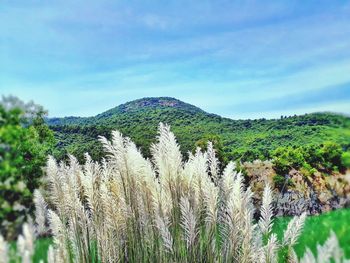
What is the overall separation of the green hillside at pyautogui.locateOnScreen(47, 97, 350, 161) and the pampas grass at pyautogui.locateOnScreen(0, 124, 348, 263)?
19.6 feet

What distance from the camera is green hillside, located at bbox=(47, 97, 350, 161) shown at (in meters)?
11.0

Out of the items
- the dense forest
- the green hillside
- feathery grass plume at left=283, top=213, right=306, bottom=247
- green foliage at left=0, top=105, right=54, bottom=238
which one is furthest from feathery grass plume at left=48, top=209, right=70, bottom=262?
the green hillside

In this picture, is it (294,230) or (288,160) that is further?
(288,160)

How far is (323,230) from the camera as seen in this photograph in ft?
16.5

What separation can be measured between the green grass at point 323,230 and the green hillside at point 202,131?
3.16m

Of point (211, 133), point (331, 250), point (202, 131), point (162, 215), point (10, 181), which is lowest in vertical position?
point (331, 250)

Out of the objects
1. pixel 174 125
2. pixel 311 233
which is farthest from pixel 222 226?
pixel 174 125

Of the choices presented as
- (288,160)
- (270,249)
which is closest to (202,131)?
(288,160)

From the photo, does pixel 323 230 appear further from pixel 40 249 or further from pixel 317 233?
pixel 40 249

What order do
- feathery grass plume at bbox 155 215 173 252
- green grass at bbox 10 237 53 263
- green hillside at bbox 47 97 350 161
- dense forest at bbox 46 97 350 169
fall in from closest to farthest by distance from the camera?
feathery grass plume at bbox 155 215 173 252 < green grass at bbox 10 237 53 263 < dense forest at bbox 46 97 350 169 < green hillside at bbox 47 97 350 161

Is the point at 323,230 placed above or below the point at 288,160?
below

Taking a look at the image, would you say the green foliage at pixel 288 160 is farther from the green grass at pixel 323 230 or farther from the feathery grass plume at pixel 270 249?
the feathery grass plume at pixel 270 249

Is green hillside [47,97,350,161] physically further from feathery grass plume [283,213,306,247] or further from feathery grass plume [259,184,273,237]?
feathery grass plume [283,213,306,247]

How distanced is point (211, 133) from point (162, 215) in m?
9.66
